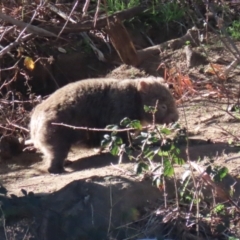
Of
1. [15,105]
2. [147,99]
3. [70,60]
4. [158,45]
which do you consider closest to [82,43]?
[70,60]

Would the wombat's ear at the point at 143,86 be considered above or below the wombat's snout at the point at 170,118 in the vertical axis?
above

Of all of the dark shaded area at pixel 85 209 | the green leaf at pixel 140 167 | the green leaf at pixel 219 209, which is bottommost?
the green leaf at pixel 219 209

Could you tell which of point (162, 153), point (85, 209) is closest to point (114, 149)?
point (162, 153)

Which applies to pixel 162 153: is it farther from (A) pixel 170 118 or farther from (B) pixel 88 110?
(A) pixel 170 118

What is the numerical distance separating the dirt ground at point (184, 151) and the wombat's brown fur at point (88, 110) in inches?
9.7

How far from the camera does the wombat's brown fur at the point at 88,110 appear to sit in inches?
299

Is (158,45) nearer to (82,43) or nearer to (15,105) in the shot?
(82,43)

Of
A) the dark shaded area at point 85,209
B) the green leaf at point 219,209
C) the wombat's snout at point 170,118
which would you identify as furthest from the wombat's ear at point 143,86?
the green leaf at point 219,209

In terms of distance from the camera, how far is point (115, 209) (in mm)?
6090

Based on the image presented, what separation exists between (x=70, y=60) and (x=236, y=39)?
246 centimetres

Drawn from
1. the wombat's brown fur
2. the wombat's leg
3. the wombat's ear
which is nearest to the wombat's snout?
the wombat's brown fur

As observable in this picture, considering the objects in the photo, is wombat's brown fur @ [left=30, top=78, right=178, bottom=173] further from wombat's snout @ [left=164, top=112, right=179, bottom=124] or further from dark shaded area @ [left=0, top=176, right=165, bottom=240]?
dark shaded area @ [left=0, top=176, right=165, bottom=240]

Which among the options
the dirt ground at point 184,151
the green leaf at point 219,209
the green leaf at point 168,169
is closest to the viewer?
the green leaf at point 168,169

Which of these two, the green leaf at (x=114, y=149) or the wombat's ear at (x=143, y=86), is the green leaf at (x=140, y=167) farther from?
the wombat's ear at (x=143, y=86)
